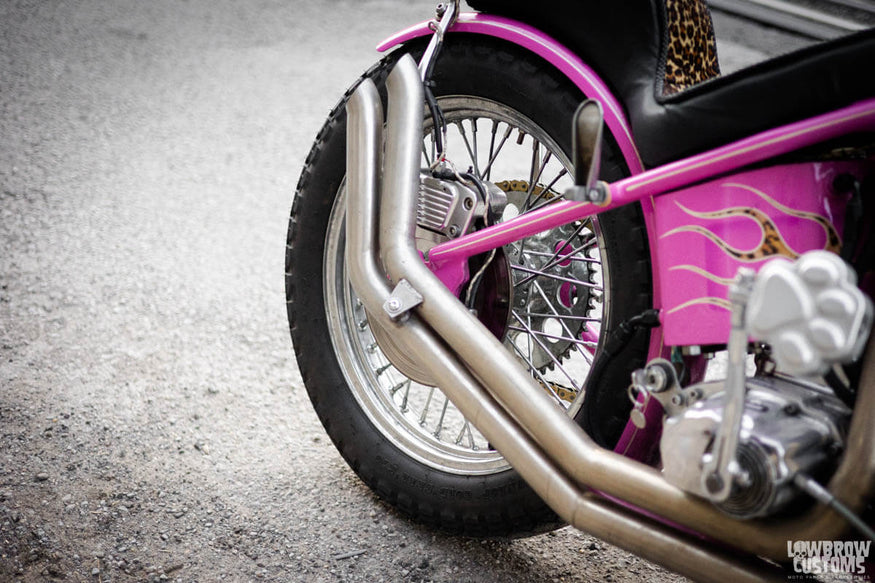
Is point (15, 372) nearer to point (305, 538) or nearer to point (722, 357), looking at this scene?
point (305, 538)

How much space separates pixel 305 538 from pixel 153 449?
477 millimetres

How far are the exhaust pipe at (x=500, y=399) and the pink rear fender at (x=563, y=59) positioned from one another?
0.51 feet

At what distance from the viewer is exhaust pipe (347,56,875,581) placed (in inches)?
42.1

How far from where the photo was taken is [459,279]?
1.55 m

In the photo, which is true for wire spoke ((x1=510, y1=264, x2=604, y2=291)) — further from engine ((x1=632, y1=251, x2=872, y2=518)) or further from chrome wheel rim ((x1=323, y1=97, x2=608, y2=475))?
engine ((x1=632, y1=251, x2=872, y2=518))

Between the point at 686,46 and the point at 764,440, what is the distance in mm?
711

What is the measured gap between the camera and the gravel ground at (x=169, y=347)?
64.1 inches

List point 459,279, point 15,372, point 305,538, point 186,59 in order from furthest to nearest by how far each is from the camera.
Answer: point 186,59, point 15,372, point 305,538, point 459,279

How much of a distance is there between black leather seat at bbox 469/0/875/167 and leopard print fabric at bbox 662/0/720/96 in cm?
4

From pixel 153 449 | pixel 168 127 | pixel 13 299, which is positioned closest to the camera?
pixel 153 449

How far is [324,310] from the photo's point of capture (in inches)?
70.9

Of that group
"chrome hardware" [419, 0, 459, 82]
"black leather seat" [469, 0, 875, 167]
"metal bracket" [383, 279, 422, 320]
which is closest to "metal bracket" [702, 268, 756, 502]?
"black leather seat" [469, 0, 875, 167]

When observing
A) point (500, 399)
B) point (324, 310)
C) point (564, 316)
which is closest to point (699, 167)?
point (500, 399)

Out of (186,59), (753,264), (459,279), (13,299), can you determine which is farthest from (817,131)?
(186,59)
